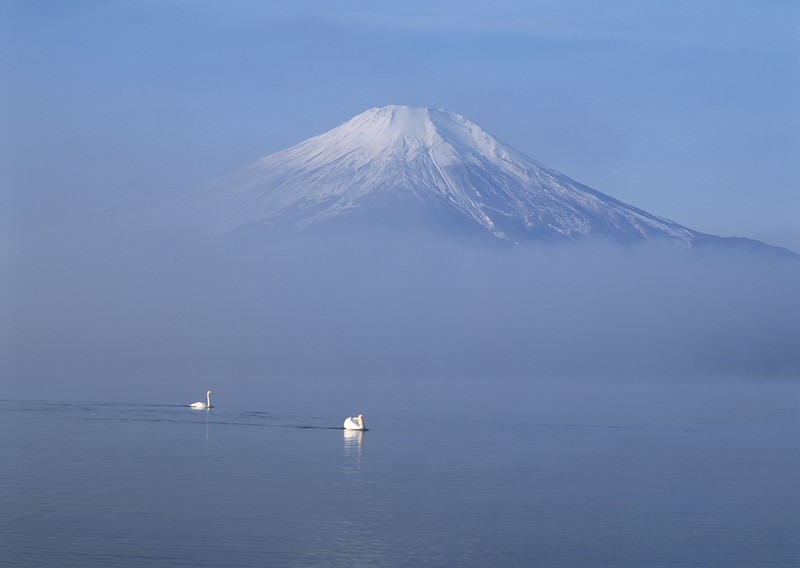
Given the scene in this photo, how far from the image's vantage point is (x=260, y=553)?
1750 cm

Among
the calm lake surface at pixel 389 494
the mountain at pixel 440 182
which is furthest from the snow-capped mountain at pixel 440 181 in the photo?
the calm lake surface at pixel 389 494

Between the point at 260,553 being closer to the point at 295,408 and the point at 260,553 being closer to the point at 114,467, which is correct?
the point at 114,467

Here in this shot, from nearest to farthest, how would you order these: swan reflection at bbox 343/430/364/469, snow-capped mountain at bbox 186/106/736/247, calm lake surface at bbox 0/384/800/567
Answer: calm lake surface at bbox 0/384/800/567
swan reflection at bbox 343/430/364/469
snow-capped mountain at bbox 186/106/736/247

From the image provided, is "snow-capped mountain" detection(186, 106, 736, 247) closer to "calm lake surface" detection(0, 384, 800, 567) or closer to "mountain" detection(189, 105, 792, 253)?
"mountain" detection(189, 105, 792, 253)

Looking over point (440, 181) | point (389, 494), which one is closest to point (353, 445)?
point (389, 494)

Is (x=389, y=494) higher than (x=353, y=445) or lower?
lower

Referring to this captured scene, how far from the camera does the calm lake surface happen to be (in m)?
17.9

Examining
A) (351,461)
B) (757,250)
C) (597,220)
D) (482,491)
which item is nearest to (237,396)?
(351,461)

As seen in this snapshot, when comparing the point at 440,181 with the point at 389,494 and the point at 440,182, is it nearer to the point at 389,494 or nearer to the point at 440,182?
the point at 440,182

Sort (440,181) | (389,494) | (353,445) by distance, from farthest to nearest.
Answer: (440,181) → (353,445) → (389,494)

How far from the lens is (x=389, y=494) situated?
23.2m

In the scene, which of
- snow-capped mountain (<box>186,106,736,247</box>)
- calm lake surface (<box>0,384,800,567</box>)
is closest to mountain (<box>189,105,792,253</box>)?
snow-capped mountain (<box>186,106,736,247</box>)

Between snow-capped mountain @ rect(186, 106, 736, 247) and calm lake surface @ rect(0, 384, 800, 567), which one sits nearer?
calm lake surface @ rect(0, 384, 800, 567)

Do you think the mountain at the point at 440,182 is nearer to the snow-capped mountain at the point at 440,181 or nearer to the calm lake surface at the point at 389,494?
the snow-capped mountain at the point at 440,181
